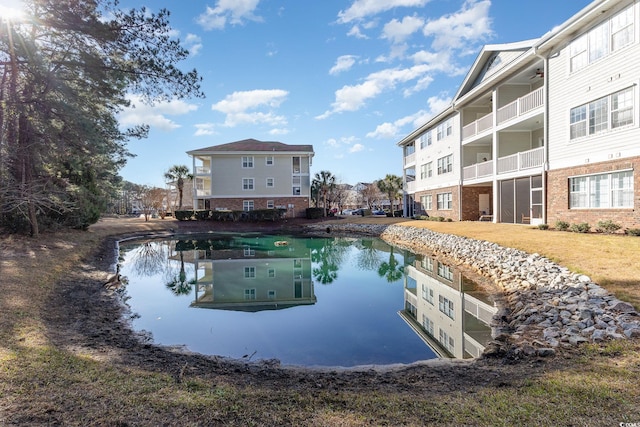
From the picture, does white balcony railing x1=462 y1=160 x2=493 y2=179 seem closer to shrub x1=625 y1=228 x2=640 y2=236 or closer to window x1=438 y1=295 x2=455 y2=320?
shrub x1=625 y1=228 x2=640 y2=236

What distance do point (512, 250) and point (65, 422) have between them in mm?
12963

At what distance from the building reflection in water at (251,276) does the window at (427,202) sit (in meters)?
14.3

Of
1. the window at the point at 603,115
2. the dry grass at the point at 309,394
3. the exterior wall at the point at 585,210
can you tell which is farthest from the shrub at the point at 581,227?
the dry grass at the point at 309,394

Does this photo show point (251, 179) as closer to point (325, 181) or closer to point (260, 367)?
point (325, 181)

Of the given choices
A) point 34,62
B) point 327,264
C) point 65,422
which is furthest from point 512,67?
point 65,422

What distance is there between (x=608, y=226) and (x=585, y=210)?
1.59 metres

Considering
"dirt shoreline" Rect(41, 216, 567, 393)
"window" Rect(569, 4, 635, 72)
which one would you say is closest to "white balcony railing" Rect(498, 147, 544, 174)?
"window" Rect(569, 4, 635, 72)

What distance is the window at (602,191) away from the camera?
13.0 m

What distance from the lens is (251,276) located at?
45.3 ft

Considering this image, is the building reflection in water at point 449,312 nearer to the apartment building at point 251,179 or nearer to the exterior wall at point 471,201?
the exterior wall at point 471,201

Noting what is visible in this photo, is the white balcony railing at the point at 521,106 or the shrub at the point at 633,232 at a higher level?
the white balcony railing at the point at 521,106

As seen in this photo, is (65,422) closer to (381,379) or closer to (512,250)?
(381,379)

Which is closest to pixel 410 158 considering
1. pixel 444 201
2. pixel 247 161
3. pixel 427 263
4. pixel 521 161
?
pixel 444 201

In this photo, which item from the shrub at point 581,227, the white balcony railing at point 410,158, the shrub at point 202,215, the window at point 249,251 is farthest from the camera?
the shrub at point 202,215
